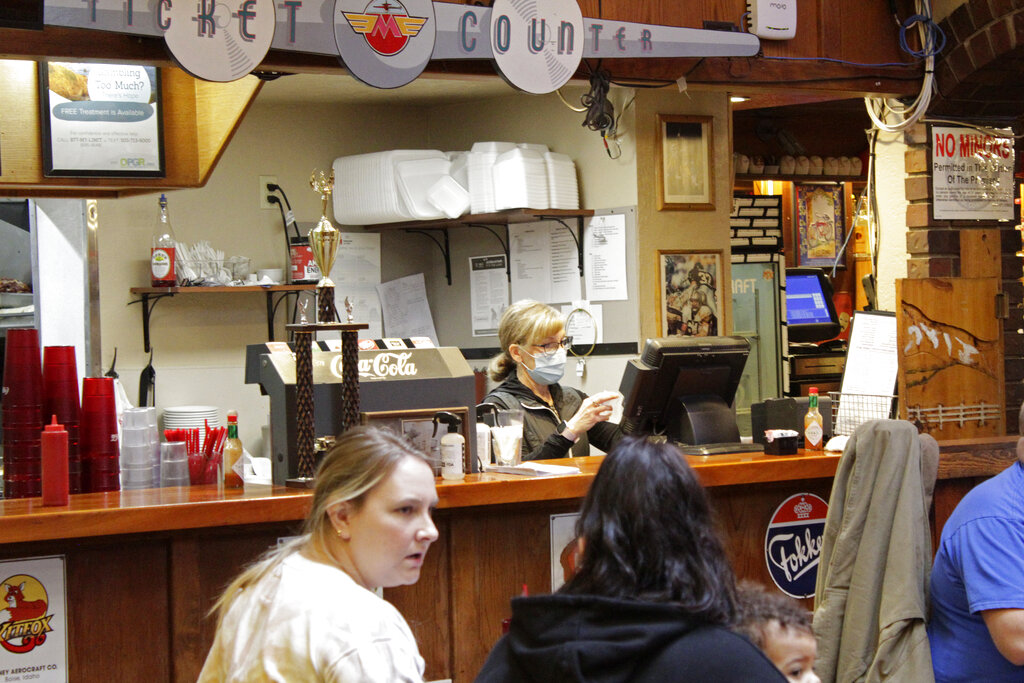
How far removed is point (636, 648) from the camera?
141 cm

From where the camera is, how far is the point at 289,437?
304 centimetres

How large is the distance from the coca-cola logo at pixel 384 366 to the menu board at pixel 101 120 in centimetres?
135

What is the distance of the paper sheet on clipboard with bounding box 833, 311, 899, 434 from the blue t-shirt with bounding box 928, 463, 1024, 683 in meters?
1.52

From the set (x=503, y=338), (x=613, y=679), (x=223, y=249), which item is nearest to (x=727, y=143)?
(x=503, y=338)

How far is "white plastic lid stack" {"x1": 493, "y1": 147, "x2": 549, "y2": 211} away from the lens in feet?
17.1

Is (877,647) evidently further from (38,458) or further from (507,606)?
(38,458)

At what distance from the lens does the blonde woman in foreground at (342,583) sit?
1555mm

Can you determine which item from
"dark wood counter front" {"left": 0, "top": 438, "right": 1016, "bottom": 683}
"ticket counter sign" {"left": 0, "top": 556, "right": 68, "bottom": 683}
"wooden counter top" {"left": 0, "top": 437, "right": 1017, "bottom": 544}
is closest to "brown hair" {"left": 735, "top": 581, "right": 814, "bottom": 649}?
"dark wood counter front" {"left": 0, "top": 438, "right": 1016, "bottom": 683}

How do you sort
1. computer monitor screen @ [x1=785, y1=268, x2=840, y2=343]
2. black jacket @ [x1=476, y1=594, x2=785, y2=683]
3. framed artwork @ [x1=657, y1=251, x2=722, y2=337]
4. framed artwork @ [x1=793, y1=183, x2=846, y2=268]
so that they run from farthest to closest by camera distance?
framed artwork @ [x1=793, y1=183, x2=846, y2=268] < computer monitor screen @ [x1=785, y1=268, x2=840, y2=343] < framed artwork @ [x1=657, y1=251, x2=722, y2=337] < black jacket @ [x1=476, y1=594, x2=785, y2=683]

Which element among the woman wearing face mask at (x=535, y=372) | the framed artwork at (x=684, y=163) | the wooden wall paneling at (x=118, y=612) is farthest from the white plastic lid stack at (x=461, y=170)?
the wooden wall paneling at (x=118, y=612)

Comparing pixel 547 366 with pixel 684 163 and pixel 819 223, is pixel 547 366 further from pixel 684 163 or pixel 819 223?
pixel 819 223

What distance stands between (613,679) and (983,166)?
384cm

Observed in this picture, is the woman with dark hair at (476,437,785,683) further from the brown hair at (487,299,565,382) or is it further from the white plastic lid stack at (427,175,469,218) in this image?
the white plastic lid stack at (427,175,469,218)

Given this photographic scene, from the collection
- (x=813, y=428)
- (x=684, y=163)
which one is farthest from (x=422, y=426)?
(x=684, y=163)
